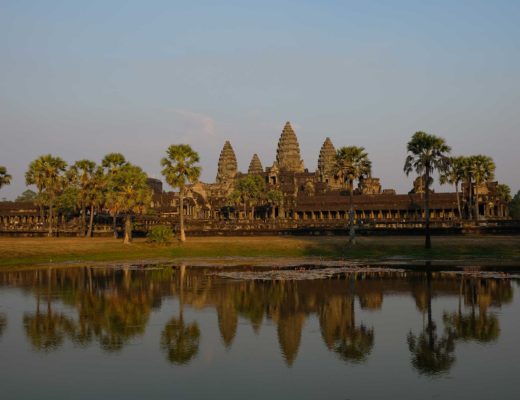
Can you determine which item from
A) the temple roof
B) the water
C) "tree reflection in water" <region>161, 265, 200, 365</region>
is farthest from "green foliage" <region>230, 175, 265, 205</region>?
"tree reflection in water" <region>161, 265, 200, 365</region>

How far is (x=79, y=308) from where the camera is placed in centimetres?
3078

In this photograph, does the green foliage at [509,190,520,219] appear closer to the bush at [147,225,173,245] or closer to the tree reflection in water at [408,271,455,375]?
the bush at [147,225,173,245]

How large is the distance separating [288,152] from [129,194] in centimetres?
11846

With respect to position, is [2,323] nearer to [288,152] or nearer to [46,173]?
[46,173]

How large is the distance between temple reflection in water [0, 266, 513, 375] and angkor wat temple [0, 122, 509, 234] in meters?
47.1

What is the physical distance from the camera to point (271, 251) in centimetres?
6322

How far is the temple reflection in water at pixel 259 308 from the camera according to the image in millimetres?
22581

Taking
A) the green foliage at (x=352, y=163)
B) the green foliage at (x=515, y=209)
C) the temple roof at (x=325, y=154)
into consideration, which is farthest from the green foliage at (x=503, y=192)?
the temple roof at (x=325, y=154)

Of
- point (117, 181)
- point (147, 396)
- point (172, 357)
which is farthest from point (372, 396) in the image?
point (117, 181)

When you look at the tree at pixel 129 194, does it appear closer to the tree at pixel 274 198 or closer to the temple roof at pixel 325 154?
the tree at pixel 274 198

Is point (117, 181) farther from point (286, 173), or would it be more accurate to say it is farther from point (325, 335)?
point (286, 173)

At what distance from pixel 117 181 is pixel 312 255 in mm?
28117

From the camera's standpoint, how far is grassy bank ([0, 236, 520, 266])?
57.3 metres

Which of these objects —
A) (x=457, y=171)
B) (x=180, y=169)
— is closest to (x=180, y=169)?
(x=180, y=169)
